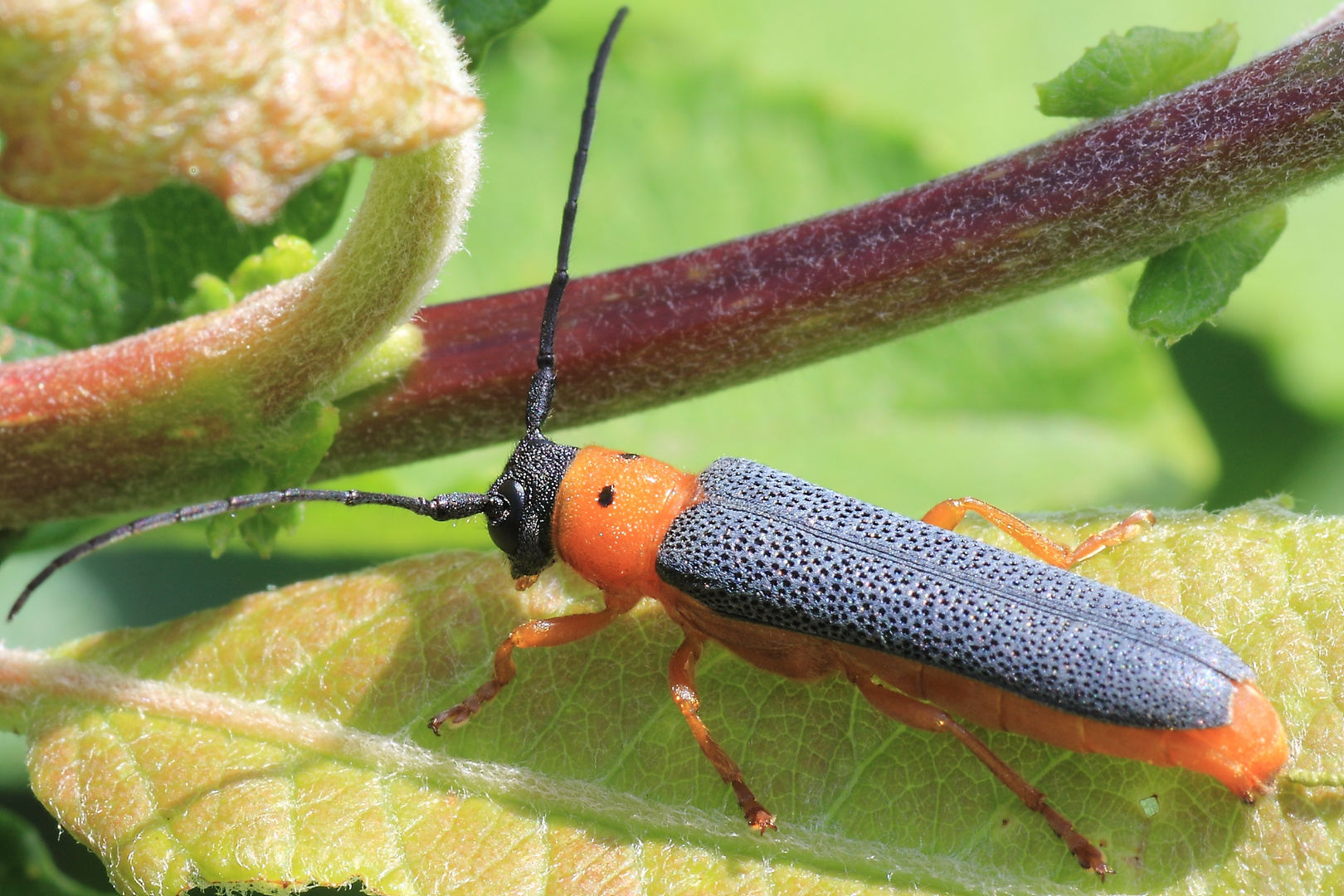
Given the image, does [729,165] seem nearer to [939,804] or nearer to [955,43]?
[955,43]

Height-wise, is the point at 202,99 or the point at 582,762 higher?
the point at 202,99

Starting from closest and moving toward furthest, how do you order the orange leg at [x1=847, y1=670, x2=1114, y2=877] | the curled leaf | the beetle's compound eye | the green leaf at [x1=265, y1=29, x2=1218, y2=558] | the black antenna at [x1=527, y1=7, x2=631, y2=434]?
the curled leaf
the orange leg at [x1=847, y1=670, x2=1114, y2=877]
the black antenna at [x1=527, y1=7, x2=631, y2=434]
the beetle's compound eye
the green leaf at [x1=265, y1=29, x2=1218, y2=558]

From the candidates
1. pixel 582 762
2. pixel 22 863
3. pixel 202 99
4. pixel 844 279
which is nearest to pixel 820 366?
pixel 844 279

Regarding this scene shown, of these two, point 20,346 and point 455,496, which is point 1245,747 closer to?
point 455,496

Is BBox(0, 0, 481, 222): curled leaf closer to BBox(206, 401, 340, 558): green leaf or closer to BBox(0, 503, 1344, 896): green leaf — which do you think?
BBox(206, 401, 340, 558): green leaf

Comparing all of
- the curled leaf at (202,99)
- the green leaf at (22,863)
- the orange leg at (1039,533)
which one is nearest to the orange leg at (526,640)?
the orange leg at (1039,533)

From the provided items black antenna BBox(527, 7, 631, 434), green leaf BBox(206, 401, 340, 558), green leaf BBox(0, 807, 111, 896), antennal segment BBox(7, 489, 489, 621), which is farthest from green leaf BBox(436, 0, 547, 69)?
green leaf BBox(0, 807, 111, 896)
